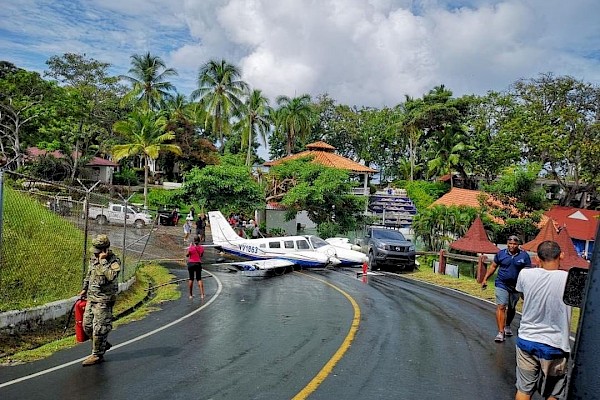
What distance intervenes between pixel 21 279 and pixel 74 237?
4.94 meters

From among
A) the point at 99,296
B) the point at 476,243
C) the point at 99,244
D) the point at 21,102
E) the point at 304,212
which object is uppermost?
the point at 21,102

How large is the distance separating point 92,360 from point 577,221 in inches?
1510

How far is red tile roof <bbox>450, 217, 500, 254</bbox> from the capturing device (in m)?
25.3


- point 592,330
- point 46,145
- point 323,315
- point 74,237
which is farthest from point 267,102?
point 592,330

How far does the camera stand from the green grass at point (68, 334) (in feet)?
25.8

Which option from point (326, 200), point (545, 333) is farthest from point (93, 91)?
point (545, 333)

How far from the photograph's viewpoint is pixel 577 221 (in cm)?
3744

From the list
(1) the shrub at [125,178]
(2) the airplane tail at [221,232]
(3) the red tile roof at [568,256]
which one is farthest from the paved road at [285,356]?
(1) the shrub at [125,178]

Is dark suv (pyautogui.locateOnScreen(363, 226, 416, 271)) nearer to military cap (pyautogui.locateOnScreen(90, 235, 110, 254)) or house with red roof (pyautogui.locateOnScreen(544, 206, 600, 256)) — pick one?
house with red roof (pyautogui.locateOnScreen(544, 206, 600, 256))

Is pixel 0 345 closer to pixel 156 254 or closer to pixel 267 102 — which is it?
pixel 156 254

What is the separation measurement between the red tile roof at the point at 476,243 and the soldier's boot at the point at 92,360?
21.2 meters

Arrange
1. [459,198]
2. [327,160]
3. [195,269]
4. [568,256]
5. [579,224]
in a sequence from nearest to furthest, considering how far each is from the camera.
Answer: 1. [195,269]
2. [568,256]
3. [579,224]
4. [459,198]
5. [327,160]

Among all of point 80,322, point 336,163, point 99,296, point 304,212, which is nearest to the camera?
point 99,296

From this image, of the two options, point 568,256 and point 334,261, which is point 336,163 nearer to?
point 334,261
